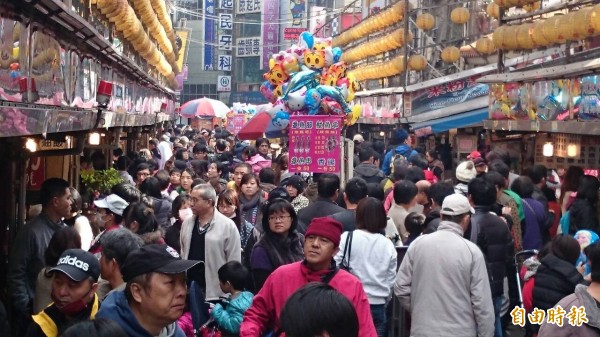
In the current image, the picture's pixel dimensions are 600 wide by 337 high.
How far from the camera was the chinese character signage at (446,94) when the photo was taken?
2536cm

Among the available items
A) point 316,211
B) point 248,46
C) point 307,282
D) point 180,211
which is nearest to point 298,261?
point 307,282

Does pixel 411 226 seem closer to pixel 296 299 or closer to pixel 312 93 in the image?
pixel 296 299

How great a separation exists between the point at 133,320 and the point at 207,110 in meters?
34.8

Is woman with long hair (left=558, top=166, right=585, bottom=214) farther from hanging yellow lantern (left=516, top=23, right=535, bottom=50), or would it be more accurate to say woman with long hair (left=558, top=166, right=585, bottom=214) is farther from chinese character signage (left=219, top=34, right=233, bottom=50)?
chinese character signage (left=219, top=34, right=233, bottom=50)

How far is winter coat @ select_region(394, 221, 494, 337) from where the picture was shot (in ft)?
23.5

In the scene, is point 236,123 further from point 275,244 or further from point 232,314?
point 232,314

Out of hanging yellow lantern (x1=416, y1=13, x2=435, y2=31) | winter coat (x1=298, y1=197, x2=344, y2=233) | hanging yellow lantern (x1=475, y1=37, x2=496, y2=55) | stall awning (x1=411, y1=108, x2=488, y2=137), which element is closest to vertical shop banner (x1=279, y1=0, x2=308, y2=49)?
hanging yellow lantern (x1=416, y1=13, x2=435, y2=31)

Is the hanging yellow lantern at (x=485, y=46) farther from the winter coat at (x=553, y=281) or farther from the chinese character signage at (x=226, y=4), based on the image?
the chinese character signage at (x=226, y=4)

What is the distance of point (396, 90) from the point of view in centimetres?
3216

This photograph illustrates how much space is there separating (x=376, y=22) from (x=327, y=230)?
108 feet

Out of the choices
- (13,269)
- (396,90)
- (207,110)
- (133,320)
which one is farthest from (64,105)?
(207,110)

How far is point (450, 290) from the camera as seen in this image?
7152 millimetres

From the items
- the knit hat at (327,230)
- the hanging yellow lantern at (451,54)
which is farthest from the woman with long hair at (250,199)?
the hanging yellow lantern at (451,54)

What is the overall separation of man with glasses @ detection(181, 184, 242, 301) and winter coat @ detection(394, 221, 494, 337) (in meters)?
1.84
